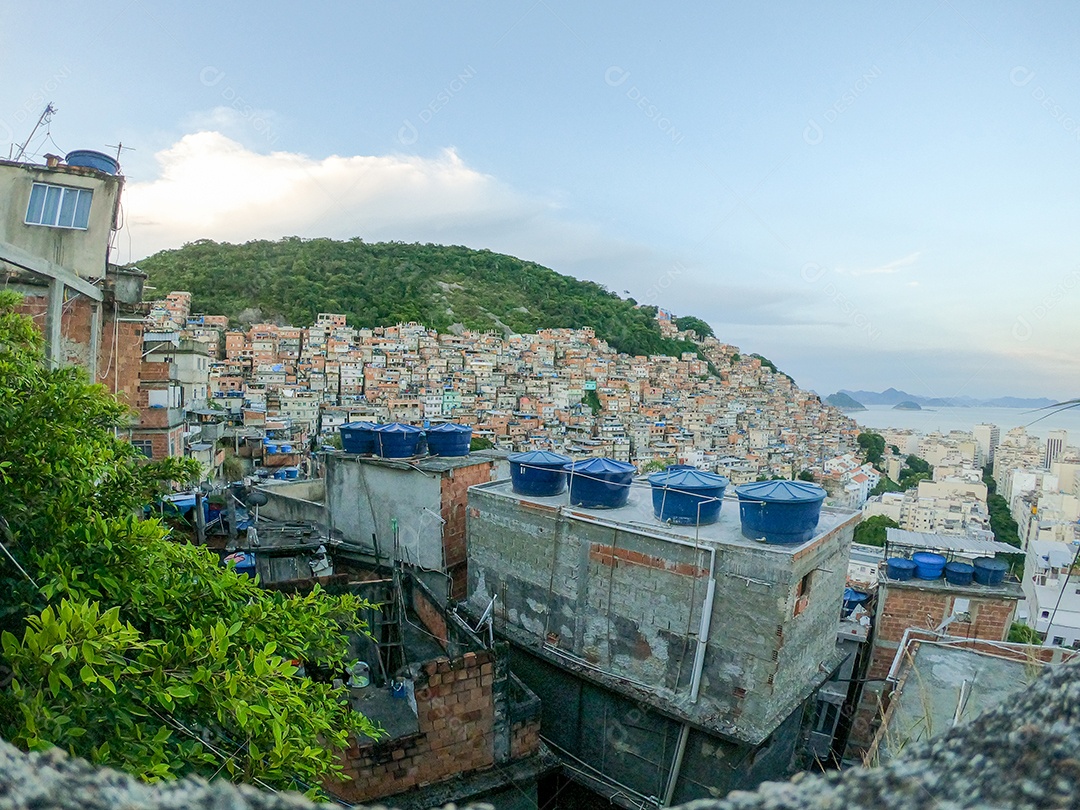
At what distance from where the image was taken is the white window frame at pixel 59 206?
979 centimetres

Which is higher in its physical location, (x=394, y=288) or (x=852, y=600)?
(x=394, y=288)

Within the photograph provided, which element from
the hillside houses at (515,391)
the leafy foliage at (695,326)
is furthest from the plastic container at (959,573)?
the leafy foliage at (695,326)

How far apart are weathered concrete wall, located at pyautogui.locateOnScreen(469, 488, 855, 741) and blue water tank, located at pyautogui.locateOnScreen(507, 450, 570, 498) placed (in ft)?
0.82

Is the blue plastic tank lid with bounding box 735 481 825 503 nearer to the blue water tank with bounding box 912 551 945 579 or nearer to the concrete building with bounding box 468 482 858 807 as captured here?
the concrete building with bounding box 468 482 858 807

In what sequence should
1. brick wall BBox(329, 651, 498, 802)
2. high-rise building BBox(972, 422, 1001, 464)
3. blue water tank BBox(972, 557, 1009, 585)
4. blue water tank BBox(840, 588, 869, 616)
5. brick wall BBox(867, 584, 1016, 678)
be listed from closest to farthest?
brick wall BBox(329, 651, 498, 802), brick wall BBox(867, 584, 1016, 678), blue water tank BBox(972, 557, 1009, 585), blue water tank BBox(840, 588, 869, 616), high-rise building BBox(972, 422, 1001, 464)

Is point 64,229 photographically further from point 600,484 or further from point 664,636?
point 664,636

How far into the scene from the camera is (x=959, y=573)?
30.8 feet

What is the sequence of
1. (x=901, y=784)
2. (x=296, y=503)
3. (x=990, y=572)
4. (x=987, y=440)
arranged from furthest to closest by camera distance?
1. (x=987, y=440)
2. (x=296, y=503)
3. (x=990, y=572)
4. (x=901, y=784)

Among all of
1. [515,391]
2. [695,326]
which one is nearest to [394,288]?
[515,391]

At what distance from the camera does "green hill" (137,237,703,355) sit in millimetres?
85688

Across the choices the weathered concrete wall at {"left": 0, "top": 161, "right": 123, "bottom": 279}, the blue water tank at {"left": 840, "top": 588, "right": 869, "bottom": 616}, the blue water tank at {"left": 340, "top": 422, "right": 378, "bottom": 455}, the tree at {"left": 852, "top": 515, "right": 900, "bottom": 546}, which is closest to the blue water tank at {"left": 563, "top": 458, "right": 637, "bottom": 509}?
the blue water tank at {"left": 340, "top": 422, "right": 378, "bottom": 455}

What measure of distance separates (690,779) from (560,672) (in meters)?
1.85

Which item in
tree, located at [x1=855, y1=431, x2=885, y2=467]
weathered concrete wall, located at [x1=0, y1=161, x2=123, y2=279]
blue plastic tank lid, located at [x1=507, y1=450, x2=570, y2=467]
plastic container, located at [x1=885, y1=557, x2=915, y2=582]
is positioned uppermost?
weathered concrete wall, located at [x1=0, y1=161, x2=123, y2=279]

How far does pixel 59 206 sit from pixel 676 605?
36.1ft
